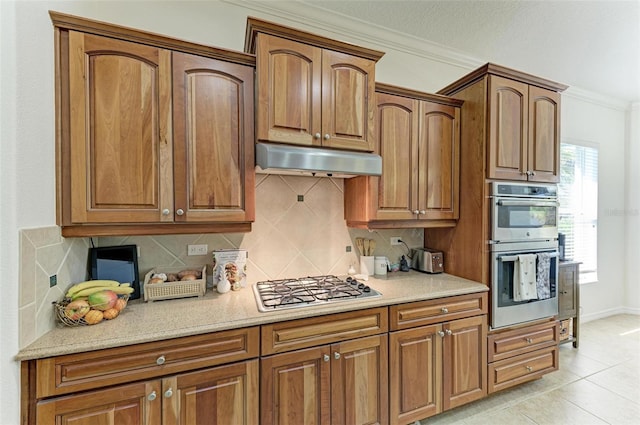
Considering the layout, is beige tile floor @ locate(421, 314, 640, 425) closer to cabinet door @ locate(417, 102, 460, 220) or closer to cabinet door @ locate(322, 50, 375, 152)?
cabinet door @ locate(417, 102, 460, 220)

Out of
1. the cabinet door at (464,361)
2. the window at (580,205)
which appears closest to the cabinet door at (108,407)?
the cabinet door at (464,361)

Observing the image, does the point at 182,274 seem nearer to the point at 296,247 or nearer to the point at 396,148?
the point at 296,247

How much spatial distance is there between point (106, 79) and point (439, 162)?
2158mm

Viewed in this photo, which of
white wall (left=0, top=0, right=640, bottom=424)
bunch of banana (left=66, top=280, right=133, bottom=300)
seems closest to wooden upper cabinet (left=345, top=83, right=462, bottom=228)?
white wall (left=0, top=0, right=640, bottom=424)

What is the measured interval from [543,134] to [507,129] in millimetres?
405

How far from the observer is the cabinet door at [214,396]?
4.18 ft

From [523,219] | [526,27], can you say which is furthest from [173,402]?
[526,27]

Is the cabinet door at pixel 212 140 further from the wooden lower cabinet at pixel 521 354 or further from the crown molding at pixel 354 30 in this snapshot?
the wooden lower cabinet at pixel 521 354

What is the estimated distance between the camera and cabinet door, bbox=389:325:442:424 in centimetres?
172

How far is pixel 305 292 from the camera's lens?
1764mm

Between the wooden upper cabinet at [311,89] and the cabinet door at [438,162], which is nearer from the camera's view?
the wooden upper cabinet at [311,89]

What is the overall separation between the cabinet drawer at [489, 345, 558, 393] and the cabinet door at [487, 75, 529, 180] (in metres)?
1.39

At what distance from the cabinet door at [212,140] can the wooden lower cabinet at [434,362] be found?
1.20 meters

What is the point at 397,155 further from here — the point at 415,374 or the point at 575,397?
the point at 575,397
